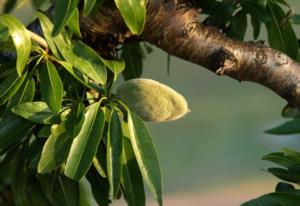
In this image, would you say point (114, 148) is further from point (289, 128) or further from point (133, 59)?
point (133, 59)

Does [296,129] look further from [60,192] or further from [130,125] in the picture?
[60,192]

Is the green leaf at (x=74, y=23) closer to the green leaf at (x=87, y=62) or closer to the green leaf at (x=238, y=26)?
the green leaf at (x=87, y=62)

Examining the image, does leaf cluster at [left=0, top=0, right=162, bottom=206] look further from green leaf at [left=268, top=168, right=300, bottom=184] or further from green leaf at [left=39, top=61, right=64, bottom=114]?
green leaf at [left=268, top=168, right=300, bottom=184]

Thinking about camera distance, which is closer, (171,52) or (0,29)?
(0,29)

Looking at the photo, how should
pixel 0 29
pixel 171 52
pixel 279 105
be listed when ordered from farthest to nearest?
pixel 279 105
pixel 171 52
pixel 0 29

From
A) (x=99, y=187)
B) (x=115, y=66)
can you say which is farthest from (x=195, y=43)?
(x=99, y=187)

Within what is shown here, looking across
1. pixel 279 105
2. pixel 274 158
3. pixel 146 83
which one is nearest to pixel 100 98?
pixel 146 83
